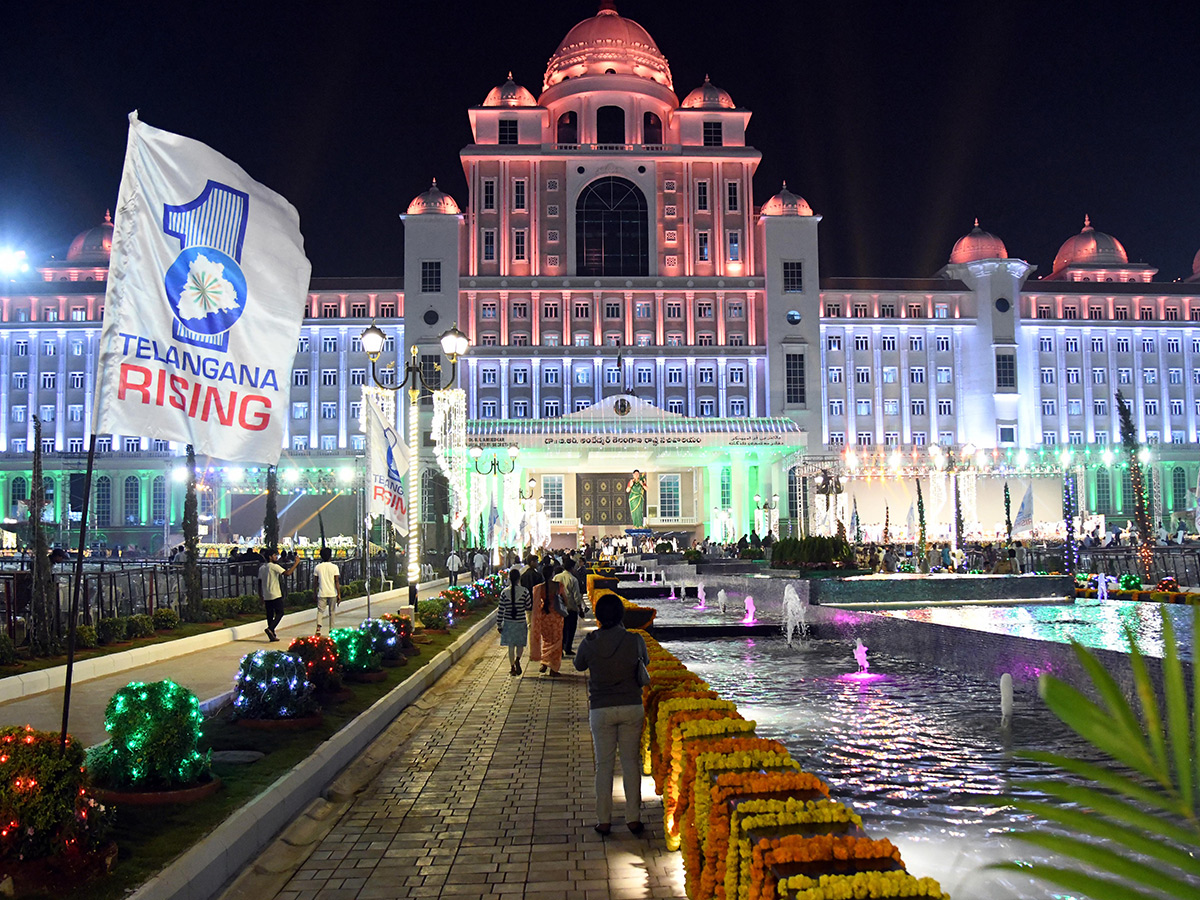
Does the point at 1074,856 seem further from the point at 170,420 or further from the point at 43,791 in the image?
the point at 170,420

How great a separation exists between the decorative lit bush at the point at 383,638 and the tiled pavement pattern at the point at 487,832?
264 centimetres

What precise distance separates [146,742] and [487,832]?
217cm

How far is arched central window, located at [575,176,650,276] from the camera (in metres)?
77.6

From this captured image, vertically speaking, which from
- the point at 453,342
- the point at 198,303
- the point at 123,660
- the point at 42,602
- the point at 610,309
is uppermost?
the point at 610,309

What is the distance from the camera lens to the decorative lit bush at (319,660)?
10414 millimetres

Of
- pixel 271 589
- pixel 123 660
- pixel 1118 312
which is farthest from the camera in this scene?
pixel 1118 312

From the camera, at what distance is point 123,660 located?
46.2 feet

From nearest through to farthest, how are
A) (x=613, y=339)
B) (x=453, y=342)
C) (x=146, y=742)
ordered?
(x=146, y=742)
(x=453, y=342)
(x=613, y=339)

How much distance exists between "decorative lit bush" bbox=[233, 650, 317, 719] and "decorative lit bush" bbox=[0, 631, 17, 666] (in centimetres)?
537

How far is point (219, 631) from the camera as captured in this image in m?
17.8

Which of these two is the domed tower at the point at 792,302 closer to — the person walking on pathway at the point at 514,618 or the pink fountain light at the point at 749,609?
the pink fountain light at the point at 749,609

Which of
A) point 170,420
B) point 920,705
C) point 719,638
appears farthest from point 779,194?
point 170,420

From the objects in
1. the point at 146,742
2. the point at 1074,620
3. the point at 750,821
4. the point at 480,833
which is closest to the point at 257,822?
the point at 146,742

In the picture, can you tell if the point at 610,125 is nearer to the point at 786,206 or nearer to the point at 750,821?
the point at 786,206
